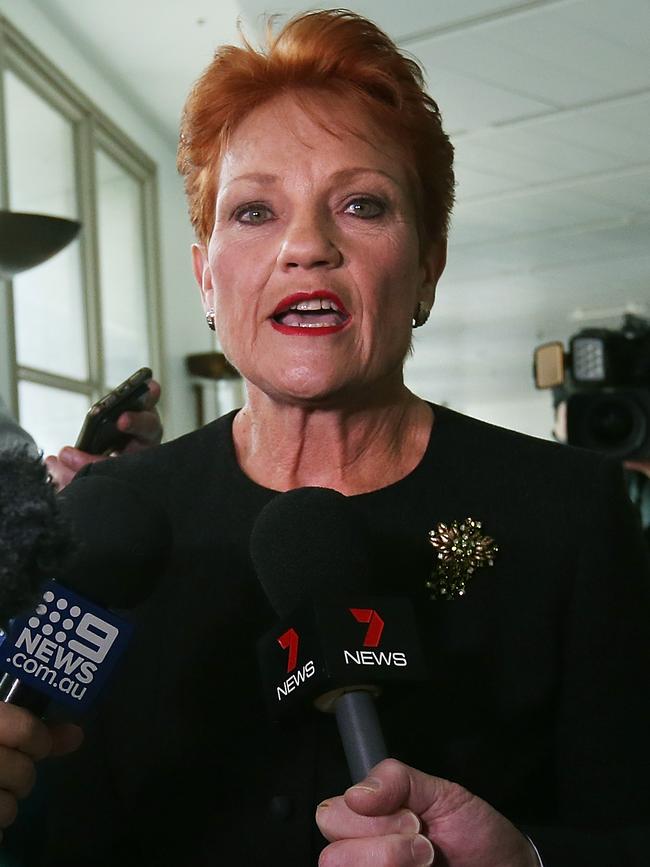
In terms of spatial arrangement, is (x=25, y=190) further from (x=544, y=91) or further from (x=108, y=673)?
(x=108, y=673)

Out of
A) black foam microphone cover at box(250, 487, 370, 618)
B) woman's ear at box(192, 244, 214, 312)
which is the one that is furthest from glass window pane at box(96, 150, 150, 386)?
black foam microphone cover at box(250, 487, 370, 618)

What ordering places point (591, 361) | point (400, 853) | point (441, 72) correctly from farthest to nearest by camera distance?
Result: point (441, 72)
point (591, 361)
point (400, 853)

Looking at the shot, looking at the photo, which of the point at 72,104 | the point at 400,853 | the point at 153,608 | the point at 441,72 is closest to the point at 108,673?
the point at 400,853

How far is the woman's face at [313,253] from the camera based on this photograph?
3.22 feet

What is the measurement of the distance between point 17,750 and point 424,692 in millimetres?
468

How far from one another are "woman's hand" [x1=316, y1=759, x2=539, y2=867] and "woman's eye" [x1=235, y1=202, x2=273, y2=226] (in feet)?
1.98

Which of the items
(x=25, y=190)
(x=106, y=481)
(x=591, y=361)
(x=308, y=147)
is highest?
(x=25, y=190)

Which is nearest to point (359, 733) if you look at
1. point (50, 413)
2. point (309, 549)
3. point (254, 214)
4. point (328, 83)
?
point (309, 549)

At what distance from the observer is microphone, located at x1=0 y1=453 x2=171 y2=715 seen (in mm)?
583

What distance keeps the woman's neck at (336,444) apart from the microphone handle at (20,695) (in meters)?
0.46

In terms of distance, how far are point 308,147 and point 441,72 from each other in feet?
9.08

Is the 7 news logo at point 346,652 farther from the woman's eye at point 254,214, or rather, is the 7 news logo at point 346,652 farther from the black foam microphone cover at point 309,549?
the woman's eye at point 254,214

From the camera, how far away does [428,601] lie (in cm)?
101

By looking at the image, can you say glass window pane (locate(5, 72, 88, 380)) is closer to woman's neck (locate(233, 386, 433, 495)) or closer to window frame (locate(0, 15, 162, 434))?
window frame (locate(0, 15, 162, 434))
